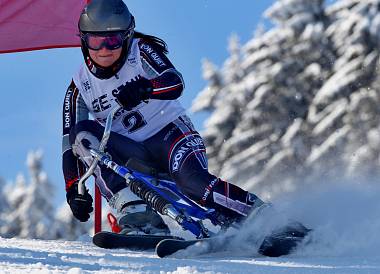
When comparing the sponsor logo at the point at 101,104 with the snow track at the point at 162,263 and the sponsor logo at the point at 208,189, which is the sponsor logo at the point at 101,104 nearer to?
the sponsor logo at the point at 208,189

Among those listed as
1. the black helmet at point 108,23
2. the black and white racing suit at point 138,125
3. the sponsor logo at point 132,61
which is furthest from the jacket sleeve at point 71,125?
the sponsor logo at point 132,61

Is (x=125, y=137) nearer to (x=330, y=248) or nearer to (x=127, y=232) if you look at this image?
(x=127, y=232)

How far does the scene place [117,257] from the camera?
486cm

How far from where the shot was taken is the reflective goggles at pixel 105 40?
6.18 m

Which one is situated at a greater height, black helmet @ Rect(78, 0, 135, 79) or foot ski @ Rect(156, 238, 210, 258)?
black helmet @ Rect(78, 0, 135, 79)

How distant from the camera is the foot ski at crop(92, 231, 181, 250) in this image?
5.83 m

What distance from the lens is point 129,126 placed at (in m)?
6.51

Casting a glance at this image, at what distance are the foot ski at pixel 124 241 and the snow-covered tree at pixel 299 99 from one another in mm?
13550

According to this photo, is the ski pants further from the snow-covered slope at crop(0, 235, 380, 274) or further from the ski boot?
the snow-covered slope at crop(0, 235, 380, 274)

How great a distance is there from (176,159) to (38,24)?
14.8ft

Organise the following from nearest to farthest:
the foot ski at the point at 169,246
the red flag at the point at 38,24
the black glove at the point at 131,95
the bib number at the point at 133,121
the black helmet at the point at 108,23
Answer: the foot ski at the point at 169,246, the black glove at the point at 131,95, the black helmet at the point at 108,23, the bib number at the point at 133,121, the red flag at the point at 38,24

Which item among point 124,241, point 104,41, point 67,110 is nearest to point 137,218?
point 124,241

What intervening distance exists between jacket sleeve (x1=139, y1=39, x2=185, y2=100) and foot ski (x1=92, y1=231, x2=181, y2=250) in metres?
0.98

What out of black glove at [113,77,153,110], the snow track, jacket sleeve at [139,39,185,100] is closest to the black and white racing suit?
jacket sleeve at [139,39,185,100]
